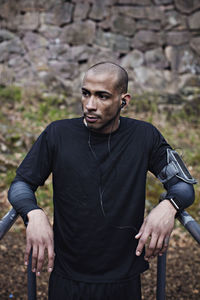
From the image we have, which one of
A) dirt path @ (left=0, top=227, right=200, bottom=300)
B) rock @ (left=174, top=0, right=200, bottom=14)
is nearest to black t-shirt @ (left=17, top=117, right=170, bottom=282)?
dirt path @ (left=0, top=227, right=200, bottom=300)

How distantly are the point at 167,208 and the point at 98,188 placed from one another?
350 millimetres

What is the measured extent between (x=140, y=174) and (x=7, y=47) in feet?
23.0

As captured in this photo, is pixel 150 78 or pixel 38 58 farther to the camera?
pixel 38 58

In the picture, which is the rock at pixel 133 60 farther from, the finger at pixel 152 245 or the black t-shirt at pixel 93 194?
the finger at pixel 152 245

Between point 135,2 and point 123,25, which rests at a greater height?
point 135,2

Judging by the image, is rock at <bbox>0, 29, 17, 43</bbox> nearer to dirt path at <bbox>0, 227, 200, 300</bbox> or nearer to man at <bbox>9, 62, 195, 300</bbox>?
dirt path at <bbox>0, 227, 200, 300</bbox>

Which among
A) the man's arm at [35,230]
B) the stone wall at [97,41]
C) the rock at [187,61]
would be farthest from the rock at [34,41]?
the man's arm at [35,230]

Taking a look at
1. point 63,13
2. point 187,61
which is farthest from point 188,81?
point 63,13

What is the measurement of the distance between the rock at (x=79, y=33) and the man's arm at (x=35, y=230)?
22.3 ft

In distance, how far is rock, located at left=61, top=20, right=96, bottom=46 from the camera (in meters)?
7.90

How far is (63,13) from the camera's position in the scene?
311 inches

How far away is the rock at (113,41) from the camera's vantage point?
7.91 metres

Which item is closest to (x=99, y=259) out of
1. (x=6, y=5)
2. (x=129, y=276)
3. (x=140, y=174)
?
(x=129, y=276)

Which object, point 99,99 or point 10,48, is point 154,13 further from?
point 99,99
